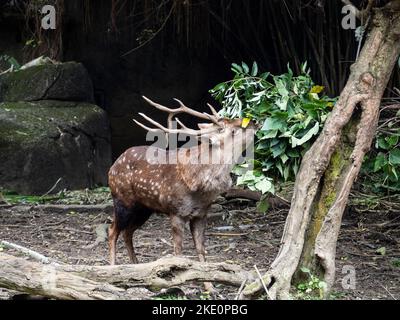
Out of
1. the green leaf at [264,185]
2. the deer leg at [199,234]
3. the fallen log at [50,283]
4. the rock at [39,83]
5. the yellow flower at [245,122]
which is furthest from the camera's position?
the rock at [39,83]

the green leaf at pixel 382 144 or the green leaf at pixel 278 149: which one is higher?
the green leaf at pixel 278 149

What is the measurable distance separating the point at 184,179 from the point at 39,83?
442cm

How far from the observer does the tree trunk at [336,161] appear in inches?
218

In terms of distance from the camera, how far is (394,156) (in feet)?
21.6

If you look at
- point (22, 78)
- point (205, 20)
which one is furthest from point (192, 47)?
point (22, 78)

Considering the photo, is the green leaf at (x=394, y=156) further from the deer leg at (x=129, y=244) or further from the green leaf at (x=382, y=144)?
the deer leg at (x=129, y=244)

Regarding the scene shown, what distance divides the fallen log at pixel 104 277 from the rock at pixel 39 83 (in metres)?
5.35

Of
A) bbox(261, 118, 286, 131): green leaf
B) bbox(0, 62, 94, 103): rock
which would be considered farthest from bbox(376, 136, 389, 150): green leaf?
bbox(0, 62, 94, 103): rock

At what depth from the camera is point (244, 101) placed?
700 centimetres

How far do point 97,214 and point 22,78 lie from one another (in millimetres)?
2423

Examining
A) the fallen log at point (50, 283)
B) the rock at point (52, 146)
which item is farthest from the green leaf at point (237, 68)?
the rock at point (52, 146)

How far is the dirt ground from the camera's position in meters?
6.77

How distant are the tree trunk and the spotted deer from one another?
883mm

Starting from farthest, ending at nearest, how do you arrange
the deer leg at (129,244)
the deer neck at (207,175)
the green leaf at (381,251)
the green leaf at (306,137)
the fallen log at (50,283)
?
the green leaf at (381,251), the deer leg at (129,244), the deer neck at (207,175), the green leaf at (306,137), the fallen log at (50,283)
